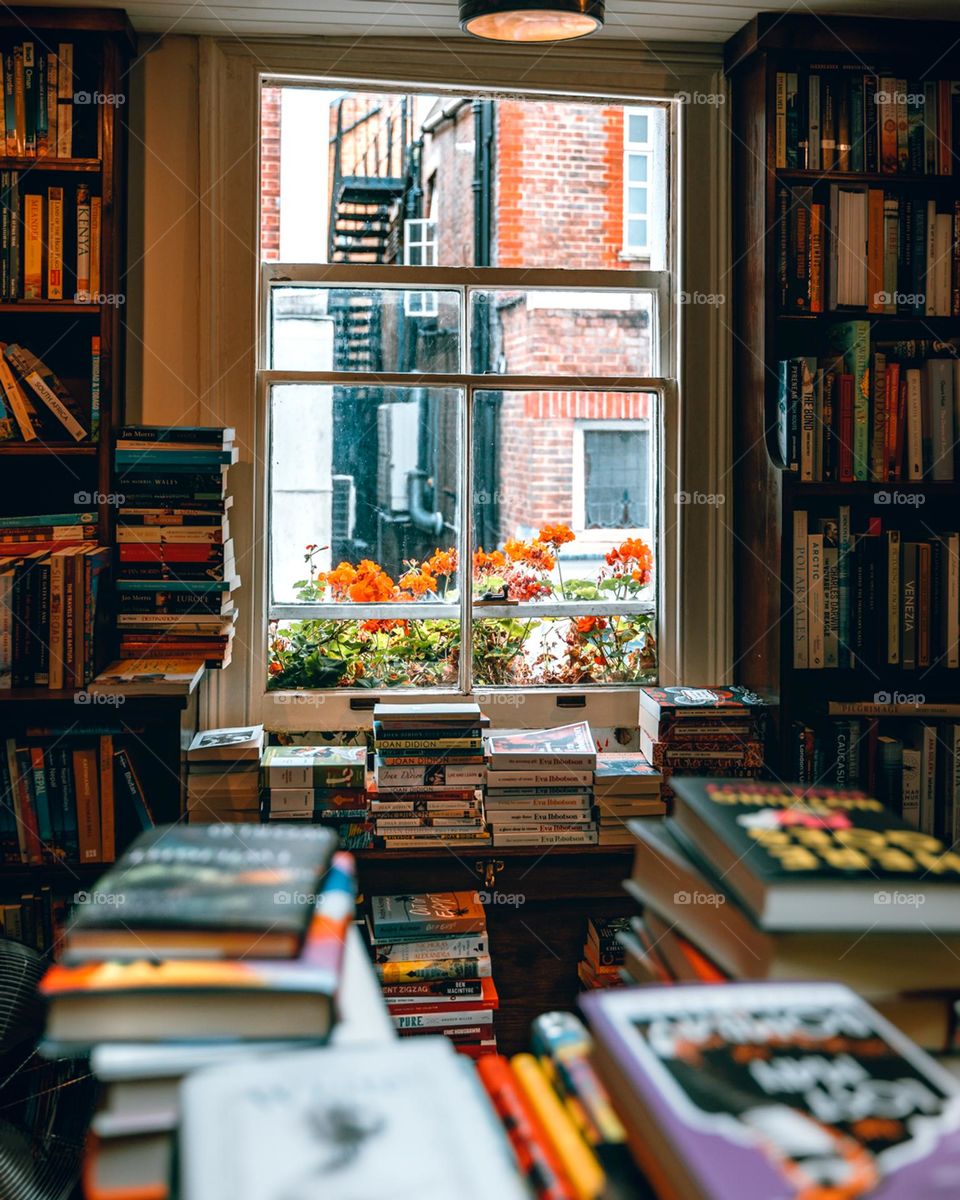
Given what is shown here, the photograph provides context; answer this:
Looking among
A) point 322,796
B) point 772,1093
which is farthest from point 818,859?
point 322,796

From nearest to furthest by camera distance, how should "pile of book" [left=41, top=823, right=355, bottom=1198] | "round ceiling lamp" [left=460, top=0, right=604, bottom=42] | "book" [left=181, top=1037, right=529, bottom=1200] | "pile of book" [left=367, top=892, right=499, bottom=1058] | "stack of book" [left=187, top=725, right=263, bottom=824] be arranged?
"book" [left=181, top=1037, right=529, bottom=1200] < "pile of book" [left=41, top=823, right=355, bottom=1198] < "round ceiling lamp" [left=460, top=0, right=604, bottom=42] < "pile of book" [left=367, top=892, right=499, bottom=1058] < "stack of book" [left=187, top=725, right=263, bottom=824]

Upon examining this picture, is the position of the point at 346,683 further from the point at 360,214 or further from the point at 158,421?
the point at 360,214

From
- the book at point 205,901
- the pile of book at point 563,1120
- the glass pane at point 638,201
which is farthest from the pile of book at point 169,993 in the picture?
the glass pane at point 638,201

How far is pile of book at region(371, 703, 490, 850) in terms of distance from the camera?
2.79m

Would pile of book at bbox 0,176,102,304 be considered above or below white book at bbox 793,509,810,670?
above

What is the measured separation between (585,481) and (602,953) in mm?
1281

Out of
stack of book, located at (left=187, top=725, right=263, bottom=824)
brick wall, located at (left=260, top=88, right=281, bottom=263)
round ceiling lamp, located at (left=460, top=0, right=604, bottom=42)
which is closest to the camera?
round ceiling lamp, located at (left=460, top=0, right=604, bottom=42)

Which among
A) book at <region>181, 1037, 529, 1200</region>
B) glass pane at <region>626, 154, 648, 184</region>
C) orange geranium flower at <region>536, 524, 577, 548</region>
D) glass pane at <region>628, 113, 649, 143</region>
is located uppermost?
glass pane at <region>628, 113, 649, 143</region>

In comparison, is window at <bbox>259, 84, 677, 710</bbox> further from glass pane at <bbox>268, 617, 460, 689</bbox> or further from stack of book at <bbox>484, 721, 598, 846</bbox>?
stack of book at <bbox>484, 721, 598, 846</bbox>

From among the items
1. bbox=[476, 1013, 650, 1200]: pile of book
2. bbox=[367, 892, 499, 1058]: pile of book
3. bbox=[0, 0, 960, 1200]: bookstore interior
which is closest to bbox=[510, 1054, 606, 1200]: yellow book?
bbox=[476, 1013, 650, 1200]: pile of book

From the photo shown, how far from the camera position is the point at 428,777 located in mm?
2809

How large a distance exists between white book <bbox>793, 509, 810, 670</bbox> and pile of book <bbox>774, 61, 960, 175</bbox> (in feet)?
3.12

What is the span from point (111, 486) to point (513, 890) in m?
1.41

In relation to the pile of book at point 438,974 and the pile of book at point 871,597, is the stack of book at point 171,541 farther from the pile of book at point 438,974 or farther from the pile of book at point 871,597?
the pile of book at point 871,597
